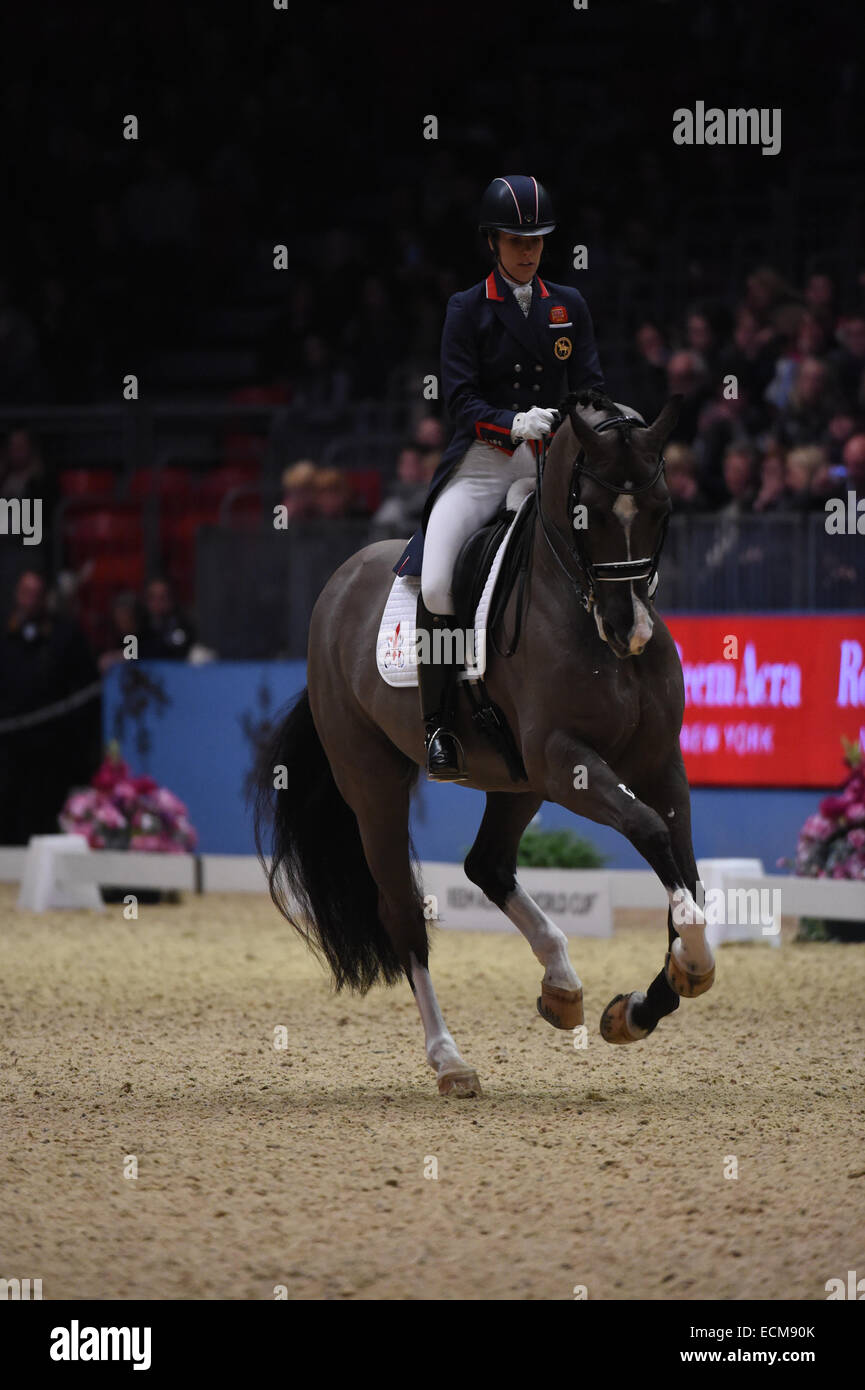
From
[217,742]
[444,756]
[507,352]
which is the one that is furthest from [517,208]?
[217,742]

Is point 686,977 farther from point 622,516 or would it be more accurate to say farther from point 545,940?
point 622,516

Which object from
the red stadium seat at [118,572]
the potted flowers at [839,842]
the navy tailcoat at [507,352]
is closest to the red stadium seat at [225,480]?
the red stadium seat at [118,572]

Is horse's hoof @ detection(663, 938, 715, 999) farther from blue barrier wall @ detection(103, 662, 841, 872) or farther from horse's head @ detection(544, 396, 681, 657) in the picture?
blue barrier wall @ detection(103, 662, 841, 872)

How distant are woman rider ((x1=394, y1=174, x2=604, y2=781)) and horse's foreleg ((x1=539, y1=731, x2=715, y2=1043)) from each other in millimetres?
710

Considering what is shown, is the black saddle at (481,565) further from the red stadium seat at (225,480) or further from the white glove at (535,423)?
the red stadium seat at (225,480)

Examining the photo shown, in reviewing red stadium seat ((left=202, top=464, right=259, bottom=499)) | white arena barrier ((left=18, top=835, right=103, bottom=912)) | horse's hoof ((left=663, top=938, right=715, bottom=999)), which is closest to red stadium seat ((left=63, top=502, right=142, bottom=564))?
red stadium seat ((left=202, top=464, right=259, bottom=499))

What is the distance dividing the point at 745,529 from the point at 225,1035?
5147 mm

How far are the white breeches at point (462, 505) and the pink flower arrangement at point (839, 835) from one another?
436 cm

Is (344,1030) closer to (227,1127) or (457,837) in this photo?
(227,1127)

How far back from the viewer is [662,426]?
558cm

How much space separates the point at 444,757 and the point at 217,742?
7.41 meters

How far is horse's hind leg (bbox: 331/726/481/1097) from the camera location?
6.58 metres

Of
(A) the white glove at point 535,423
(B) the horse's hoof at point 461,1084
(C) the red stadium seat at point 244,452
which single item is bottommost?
(B) the horse's hoof at point 461,1084

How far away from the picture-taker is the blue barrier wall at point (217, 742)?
41.5 ft
